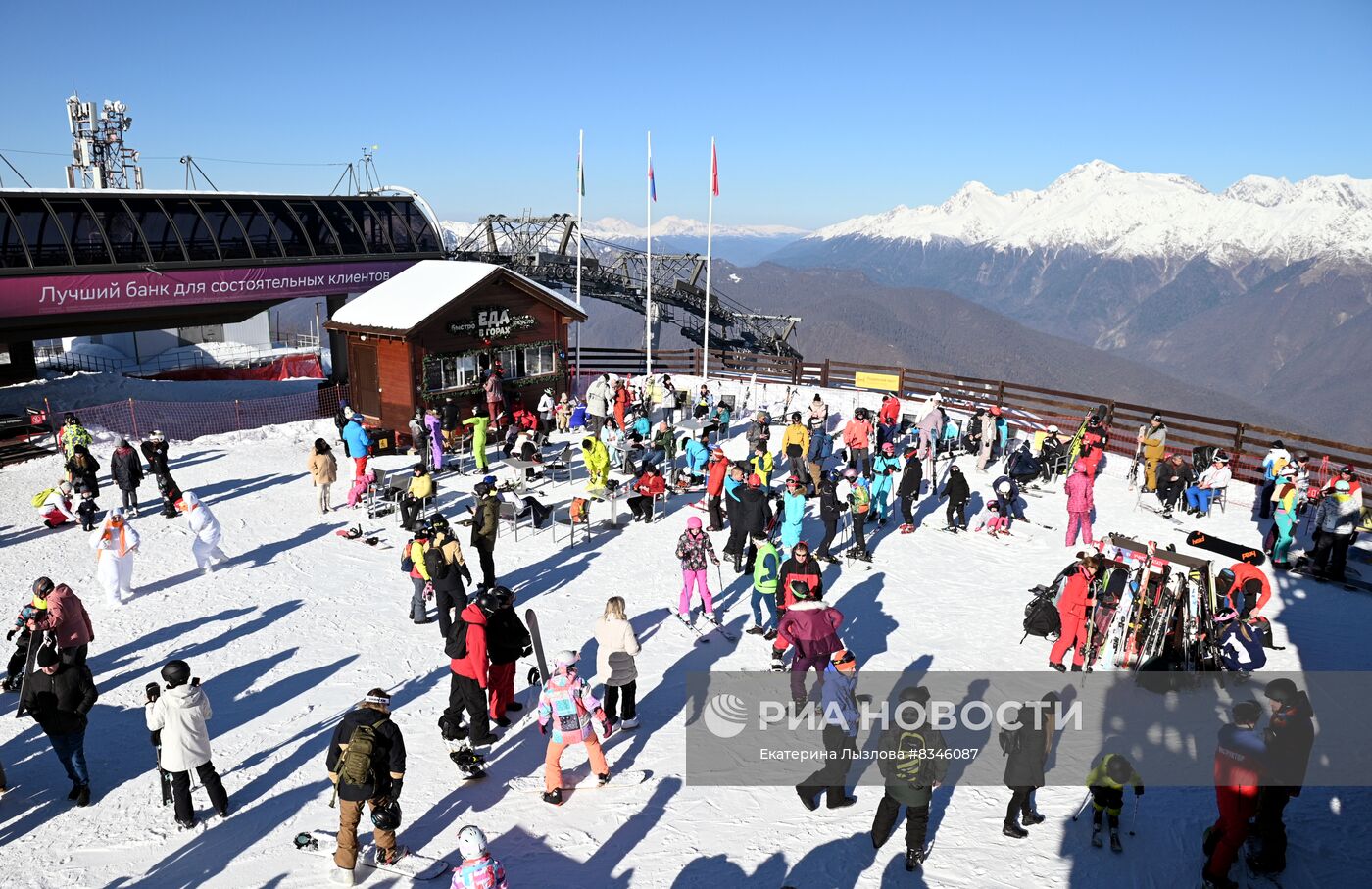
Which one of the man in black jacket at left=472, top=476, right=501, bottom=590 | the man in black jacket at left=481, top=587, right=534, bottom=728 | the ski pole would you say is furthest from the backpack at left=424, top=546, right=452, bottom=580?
the ski pole

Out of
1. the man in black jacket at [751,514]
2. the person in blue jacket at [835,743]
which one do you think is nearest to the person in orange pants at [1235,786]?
the person in blue jacket at [835,743]

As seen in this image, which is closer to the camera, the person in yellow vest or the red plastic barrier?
the person in yellow vest

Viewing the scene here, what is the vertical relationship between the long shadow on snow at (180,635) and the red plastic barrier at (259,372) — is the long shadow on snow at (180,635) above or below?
below

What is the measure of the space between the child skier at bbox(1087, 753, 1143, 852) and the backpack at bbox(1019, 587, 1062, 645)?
3562 millimetres

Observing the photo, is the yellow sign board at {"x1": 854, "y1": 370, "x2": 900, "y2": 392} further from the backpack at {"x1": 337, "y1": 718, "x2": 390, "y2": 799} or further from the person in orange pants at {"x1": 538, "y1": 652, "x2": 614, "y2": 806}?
the backpack at {"x1": 337, "y1": 718, "x2": 390, "y2": 799}

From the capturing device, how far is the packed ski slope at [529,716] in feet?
20.7

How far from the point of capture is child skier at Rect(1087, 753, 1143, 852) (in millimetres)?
6438

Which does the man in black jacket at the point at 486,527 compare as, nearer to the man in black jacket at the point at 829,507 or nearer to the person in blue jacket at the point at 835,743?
the man in black jacket at the point at 829,507

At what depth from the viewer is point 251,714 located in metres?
8.40

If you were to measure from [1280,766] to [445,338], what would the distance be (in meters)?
17.7

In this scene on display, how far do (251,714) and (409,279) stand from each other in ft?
48.5

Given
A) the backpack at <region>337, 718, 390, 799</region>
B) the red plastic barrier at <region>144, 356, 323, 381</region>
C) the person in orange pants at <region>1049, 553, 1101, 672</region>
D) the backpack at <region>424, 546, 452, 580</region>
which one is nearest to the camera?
the backpack at <region>337, 718, 390, 799</region>

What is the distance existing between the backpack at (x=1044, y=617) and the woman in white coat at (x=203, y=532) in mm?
11460

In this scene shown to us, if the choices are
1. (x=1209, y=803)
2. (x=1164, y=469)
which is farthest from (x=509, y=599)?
(x=1164, y=469)
